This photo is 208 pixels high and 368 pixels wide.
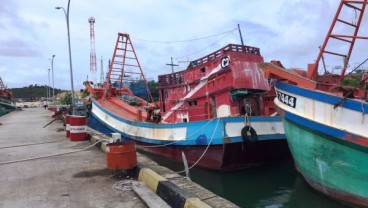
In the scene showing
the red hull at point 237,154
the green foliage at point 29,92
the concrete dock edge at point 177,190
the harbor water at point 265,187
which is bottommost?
the harbor water at point 265,187

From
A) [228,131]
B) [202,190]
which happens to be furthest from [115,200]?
[228,131]

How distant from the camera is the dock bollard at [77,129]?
14.7 metres

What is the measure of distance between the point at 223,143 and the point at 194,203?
19.0 ft

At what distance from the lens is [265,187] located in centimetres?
1022

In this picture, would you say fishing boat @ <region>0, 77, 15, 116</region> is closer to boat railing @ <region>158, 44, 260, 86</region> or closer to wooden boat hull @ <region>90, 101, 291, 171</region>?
boat railing @ <region>158, 44, 260, 86</region>

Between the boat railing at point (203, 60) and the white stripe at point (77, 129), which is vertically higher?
the boat railing at point (203, 60)

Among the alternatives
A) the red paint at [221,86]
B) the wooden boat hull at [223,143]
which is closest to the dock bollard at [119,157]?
the wooden boat hull at [223,143]

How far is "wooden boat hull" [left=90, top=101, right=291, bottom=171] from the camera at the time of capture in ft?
36.8

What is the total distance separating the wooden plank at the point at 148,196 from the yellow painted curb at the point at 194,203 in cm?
60

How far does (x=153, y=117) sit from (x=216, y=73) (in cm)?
492

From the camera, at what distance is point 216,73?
1246cm

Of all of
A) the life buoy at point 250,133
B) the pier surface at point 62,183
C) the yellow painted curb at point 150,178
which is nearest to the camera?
the pier surface at point 62,183

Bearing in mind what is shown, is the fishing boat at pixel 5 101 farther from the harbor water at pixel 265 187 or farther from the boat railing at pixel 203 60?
the harbor water at pixel 265 187

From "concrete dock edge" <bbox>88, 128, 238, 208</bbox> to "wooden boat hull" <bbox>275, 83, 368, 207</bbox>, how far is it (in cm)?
299
